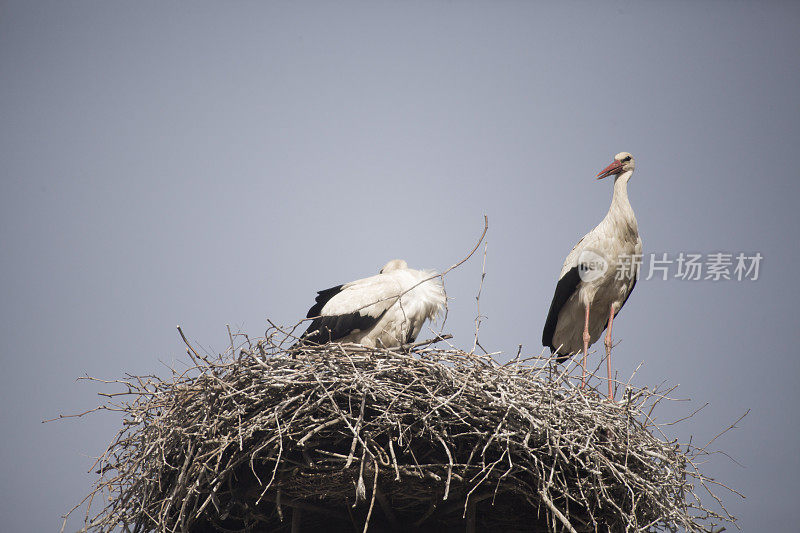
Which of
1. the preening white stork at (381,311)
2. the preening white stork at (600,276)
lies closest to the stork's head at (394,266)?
the preening white stork at (381,311)

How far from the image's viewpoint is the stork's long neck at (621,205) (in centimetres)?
649

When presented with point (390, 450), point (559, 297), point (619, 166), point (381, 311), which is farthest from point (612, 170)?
point (390, 450)

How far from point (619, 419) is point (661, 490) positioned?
40 centimetres

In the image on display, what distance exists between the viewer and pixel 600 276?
645 centimetres

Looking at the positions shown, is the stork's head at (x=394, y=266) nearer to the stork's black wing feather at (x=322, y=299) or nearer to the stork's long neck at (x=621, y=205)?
the stork's black wing feather at (x=322, y=299)

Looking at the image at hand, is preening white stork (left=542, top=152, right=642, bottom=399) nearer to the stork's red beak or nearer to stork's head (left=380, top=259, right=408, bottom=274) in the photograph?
the stork's red beak

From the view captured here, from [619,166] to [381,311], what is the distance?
2.86m

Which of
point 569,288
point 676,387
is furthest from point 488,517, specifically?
point 569,288

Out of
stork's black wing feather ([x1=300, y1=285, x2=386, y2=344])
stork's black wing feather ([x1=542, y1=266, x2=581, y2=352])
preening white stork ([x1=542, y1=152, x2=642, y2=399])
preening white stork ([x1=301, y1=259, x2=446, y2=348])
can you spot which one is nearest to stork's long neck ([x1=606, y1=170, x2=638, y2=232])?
preening white stork ([x1=542, y1=152, x2=642, y2=399])

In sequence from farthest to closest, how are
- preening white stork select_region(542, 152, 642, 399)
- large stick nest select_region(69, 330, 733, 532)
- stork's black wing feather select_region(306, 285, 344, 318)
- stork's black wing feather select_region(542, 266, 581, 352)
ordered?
1. stork's black wing feather select_region(542, 266, 581, 352)
2. preening white stork select_region(542, 152, 642, 399)
3. stork's black wing feather select_region(306, 285, 344, 318)
4. large stick nest select_region(69, 330, 733, 532)

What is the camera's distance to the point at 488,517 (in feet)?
13.5

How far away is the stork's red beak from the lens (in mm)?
6863

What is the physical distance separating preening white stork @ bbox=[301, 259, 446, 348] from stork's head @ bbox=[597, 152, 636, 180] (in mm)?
2290

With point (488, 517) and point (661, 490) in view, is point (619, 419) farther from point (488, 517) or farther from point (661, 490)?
point (488, 517)
